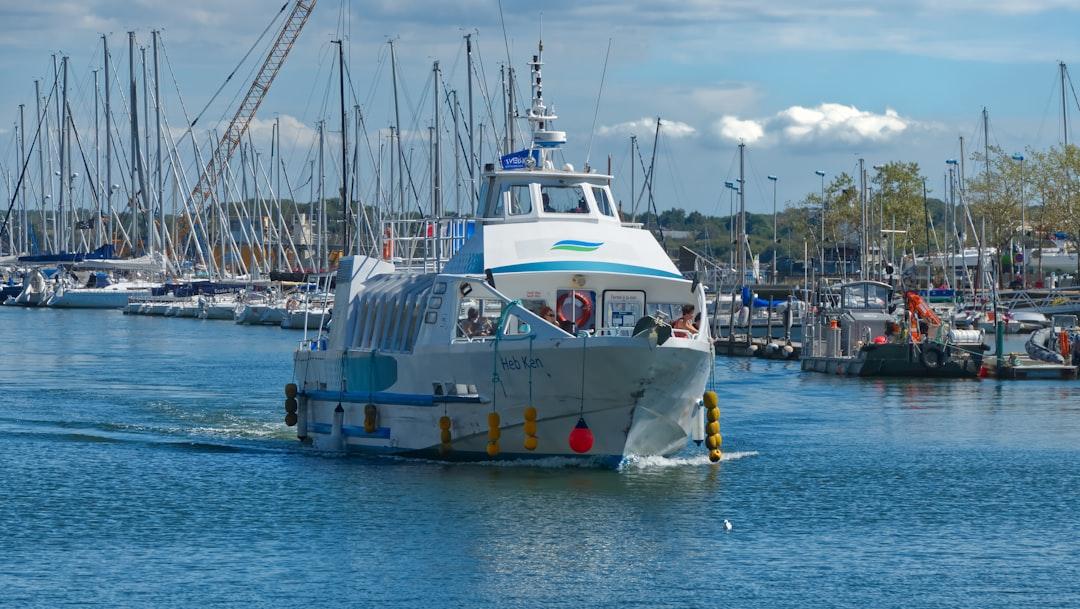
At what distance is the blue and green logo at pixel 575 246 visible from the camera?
33531 mm

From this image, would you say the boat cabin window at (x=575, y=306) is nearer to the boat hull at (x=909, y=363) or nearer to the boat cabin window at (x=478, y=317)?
the boat cabin window at (x=478, y=317)

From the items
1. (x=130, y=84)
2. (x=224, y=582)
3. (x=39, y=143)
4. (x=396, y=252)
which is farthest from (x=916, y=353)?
(x=39, y=143)

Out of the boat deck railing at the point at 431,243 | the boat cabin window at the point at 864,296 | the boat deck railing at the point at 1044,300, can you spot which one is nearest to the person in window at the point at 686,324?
the boat deck railing at the point at 431,243

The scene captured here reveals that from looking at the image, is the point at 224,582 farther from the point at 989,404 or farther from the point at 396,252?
the point at 989,404

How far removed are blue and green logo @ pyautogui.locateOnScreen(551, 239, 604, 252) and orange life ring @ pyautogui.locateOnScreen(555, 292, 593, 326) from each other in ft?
3.06

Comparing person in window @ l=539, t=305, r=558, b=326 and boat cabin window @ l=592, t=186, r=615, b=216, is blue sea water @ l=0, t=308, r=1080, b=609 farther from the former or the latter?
boat cabin window @ l=592, t=186, r=615, b=216

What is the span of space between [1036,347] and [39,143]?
376ft

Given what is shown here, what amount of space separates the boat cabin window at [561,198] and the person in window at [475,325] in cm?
419

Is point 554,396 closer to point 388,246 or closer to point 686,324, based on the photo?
point 686,324

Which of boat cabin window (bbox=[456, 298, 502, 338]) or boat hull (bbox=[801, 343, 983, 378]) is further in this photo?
boat hull (bbox=[801, 343, 983, 378])

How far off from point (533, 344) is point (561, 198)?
237 inches

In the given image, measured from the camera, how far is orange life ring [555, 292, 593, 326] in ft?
109

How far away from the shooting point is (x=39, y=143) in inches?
6299

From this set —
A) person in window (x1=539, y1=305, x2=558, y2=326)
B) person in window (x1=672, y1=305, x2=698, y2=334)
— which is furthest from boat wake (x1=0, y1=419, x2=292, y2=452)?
person in window (x1=672, y1=305, x2=698, y2=334)
